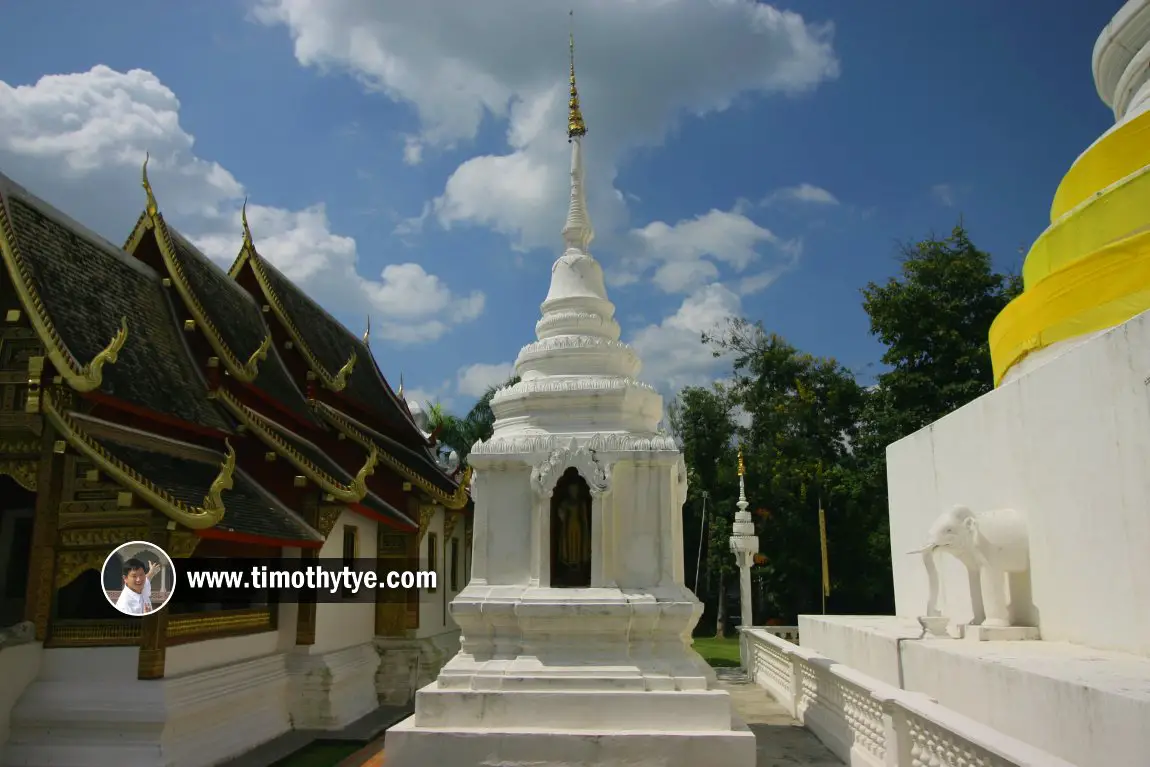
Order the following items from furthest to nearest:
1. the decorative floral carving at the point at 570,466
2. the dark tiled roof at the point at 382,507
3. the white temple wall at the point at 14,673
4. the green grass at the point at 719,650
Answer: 1. the green grass at the point at 719,650
2. the dark tiled roof at the point at 382,507
3. the white temple wall at the point at 14,673
4. the decorative floral carving at the point at 570,466

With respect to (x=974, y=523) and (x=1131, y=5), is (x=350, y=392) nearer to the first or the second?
(x=974, y=523)

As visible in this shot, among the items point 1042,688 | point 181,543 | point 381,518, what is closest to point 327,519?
point 381,518

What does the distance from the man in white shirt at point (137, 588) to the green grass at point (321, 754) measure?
240cm

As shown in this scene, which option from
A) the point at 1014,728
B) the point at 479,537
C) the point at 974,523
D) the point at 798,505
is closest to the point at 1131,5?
the point at 974,523

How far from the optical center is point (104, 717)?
26.3 feet

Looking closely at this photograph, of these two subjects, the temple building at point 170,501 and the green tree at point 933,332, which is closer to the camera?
the temple building at point 170,501

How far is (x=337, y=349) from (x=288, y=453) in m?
6.24

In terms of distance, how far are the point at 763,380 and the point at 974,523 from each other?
21.3 m

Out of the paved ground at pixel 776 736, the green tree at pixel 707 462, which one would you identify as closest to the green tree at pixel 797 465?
the green tree at pixel 707 462

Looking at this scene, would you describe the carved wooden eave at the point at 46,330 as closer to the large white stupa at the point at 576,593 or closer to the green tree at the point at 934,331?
the large white stupa at the point at 576,593

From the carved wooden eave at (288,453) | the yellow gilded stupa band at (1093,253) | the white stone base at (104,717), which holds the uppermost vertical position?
the yellow gilded stupa band at (1093,253)

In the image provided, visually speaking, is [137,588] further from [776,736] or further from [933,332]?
[933,332]

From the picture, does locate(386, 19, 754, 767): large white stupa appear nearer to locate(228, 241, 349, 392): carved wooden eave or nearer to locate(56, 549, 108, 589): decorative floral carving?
locate(56, 549, 108, 589): decorative floral carving

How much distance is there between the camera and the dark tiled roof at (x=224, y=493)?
8.63 m
